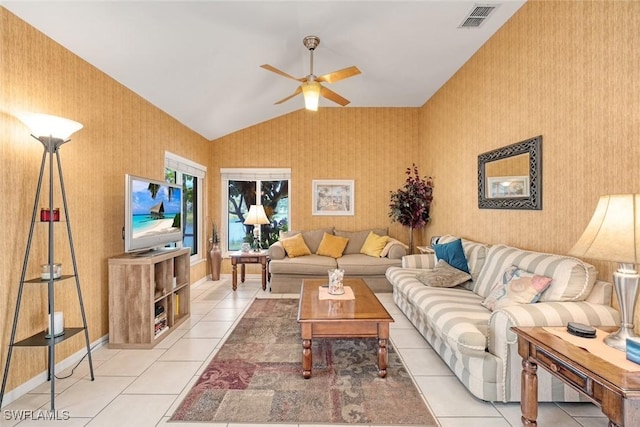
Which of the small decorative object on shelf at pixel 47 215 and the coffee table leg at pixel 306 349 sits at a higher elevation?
the small decorative object on shelf at pixel 47 215

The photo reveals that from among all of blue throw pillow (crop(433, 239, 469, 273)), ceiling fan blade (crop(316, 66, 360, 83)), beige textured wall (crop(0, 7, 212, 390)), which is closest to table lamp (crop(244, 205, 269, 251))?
beige textured wall (crop(0, 7, 212, 390))

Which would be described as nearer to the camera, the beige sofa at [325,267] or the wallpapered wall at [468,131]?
the wallpapered wall at [468,131]

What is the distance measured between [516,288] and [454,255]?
3.86 feet

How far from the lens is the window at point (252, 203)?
613 centimetres

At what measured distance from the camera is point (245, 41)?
3227 mm

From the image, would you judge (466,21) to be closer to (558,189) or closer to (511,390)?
(558,189)

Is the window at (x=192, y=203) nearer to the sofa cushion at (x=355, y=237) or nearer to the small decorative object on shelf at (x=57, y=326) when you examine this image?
the sofa cushion at (x=355, y=237)

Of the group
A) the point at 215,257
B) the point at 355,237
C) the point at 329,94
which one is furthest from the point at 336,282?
the point at 215,257

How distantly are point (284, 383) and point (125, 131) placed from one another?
3.01m

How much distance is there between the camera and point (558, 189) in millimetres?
2596

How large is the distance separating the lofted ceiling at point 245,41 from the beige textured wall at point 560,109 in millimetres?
452

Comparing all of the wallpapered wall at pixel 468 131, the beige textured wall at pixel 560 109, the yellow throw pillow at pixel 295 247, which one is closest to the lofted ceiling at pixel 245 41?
the wallpapered wall at pixel 468 131

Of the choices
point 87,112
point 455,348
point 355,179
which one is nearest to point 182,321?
point 87,112

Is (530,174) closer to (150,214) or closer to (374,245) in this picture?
(374,245)
